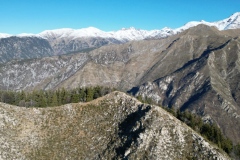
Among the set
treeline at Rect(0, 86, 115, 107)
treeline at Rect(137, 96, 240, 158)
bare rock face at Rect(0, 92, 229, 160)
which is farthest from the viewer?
treeline at Rect(0, 86, 115, 107)

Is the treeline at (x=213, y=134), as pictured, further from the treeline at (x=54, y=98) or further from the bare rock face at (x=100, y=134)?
the treeline at (x=54, y=98)

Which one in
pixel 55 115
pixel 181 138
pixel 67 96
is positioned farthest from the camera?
pixel 67 96

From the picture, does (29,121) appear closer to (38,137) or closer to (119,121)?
(38,137)

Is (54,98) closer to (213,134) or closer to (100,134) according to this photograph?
(100,134)

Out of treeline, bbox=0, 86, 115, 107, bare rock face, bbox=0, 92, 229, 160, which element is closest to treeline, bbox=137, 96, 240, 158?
bare rock face, bbox=0, 92, 229, 160

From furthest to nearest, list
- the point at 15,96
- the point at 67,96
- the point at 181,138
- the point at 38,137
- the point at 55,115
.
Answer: the point at 15,96, the point at 67,96, the point at 55,115, the point at 38,137, the point at 181,138

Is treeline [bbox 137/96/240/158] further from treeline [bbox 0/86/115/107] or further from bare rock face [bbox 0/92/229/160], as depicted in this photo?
treeline [bbox 0/86/115/107]

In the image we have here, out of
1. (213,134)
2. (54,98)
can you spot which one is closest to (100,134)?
(213,134)

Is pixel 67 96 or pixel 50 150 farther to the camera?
pixel 67 96

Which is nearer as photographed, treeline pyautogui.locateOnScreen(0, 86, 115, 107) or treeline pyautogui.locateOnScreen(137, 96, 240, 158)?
treeline pyautogui.locateOnScreen(137, 96, 240, 158)

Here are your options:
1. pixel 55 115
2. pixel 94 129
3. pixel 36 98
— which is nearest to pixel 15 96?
pixel 36 98
